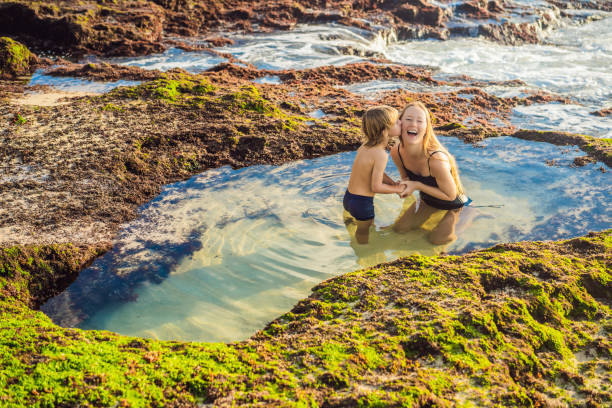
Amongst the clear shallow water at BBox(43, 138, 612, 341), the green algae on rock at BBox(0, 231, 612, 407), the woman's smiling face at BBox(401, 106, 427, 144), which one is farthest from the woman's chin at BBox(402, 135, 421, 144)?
the green algae on rock at BBox(0, 231, 612, 407)

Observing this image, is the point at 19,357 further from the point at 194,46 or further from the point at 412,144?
the point at 194,46

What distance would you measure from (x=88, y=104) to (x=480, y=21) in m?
19.2

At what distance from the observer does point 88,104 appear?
26.3 ft

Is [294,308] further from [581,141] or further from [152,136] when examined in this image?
[581,141]

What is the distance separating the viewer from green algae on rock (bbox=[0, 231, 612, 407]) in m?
2.49

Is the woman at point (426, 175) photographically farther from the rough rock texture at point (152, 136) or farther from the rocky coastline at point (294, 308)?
the rough rock texture at point (152, 136)

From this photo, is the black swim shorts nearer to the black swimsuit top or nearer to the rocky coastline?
the black swimsuit top

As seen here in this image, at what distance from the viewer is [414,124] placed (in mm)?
5301

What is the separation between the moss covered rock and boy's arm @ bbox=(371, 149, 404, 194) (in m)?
9.10

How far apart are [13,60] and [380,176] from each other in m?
9.48

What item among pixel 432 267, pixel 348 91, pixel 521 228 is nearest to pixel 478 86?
pixel 348 91

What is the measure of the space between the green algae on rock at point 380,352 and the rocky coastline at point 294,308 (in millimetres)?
12

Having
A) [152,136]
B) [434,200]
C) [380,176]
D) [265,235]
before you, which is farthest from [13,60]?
[434,200]

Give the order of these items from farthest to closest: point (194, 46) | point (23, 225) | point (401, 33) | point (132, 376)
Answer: point (401, 33), point (194, 46), point (23, 225), point (132, 376)
